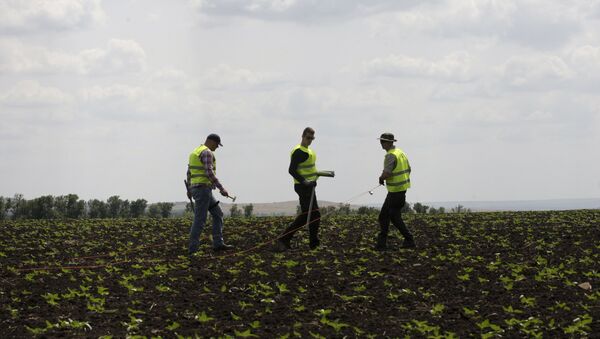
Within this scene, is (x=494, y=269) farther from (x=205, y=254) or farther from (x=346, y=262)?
(x=205, y=254)

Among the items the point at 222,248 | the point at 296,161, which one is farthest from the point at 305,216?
the point at 222,248

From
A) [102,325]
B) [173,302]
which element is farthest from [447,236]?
[102,325]

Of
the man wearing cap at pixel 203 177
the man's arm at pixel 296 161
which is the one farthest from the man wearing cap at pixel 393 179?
the man wearing cap at pixel 203 177

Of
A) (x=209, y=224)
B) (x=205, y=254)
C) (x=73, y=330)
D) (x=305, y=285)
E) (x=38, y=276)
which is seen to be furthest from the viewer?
(x=209, y=224)

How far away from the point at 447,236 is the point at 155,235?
6.70 meters

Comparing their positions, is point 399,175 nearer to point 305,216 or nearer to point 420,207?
point 305,216

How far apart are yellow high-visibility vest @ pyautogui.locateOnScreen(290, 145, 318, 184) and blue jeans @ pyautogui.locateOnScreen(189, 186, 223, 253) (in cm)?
155

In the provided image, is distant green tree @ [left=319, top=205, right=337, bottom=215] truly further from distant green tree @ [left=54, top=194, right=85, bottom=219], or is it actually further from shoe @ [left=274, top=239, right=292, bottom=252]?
distant green tree @ [left=54, top=194, right=85, bottom=219]

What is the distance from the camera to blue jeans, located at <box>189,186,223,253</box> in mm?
14812

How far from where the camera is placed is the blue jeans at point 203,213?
14812mm

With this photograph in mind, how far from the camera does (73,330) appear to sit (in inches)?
384

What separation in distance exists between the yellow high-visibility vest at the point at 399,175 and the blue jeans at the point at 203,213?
309 cm

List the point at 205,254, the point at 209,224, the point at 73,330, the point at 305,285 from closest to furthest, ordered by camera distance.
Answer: the point at 73,330, the point at 305,285, the point at 205,254, the point at 209,224

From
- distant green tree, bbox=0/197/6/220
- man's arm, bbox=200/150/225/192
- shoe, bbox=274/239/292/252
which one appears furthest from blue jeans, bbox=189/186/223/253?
distant green tree, bbox=0/197/6/220
